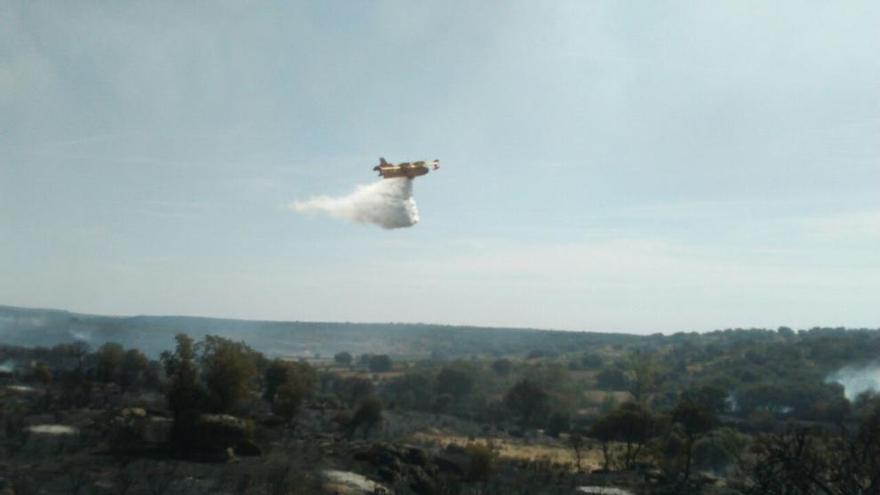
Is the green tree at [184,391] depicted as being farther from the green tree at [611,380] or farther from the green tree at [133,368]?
the green tree at [611,380]

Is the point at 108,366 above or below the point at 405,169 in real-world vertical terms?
below

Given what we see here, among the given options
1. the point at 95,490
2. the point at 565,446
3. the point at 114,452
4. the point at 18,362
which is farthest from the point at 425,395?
the point at 95,490

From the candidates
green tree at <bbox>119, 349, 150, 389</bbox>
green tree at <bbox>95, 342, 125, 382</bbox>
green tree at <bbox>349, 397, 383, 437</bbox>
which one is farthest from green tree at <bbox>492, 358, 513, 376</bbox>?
green tree at <bbox>349, 397, 383, 437</bbox>

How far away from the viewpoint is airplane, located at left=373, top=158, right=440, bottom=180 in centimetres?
4709

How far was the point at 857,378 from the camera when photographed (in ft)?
489

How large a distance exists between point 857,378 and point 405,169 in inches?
5729

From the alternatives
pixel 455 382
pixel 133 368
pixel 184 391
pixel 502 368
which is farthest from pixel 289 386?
pixel 502 368

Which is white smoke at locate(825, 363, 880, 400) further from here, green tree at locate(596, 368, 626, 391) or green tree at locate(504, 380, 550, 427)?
green tree at locate(504, 380, 550, 427)

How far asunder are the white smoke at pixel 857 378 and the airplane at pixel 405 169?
12820 cm

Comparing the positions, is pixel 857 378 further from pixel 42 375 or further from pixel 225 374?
pixel 42 375

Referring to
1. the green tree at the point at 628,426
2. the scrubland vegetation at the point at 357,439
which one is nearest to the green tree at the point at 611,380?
the scrubland vegetation at the point at 357,439

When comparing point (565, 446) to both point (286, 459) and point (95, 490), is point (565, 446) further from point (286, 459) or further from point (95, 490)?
point (95, 490)

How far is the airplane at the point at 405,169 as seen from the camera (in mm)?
47094

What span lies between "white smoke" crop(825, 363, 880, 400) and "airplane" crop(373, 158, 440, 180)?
12820cm
